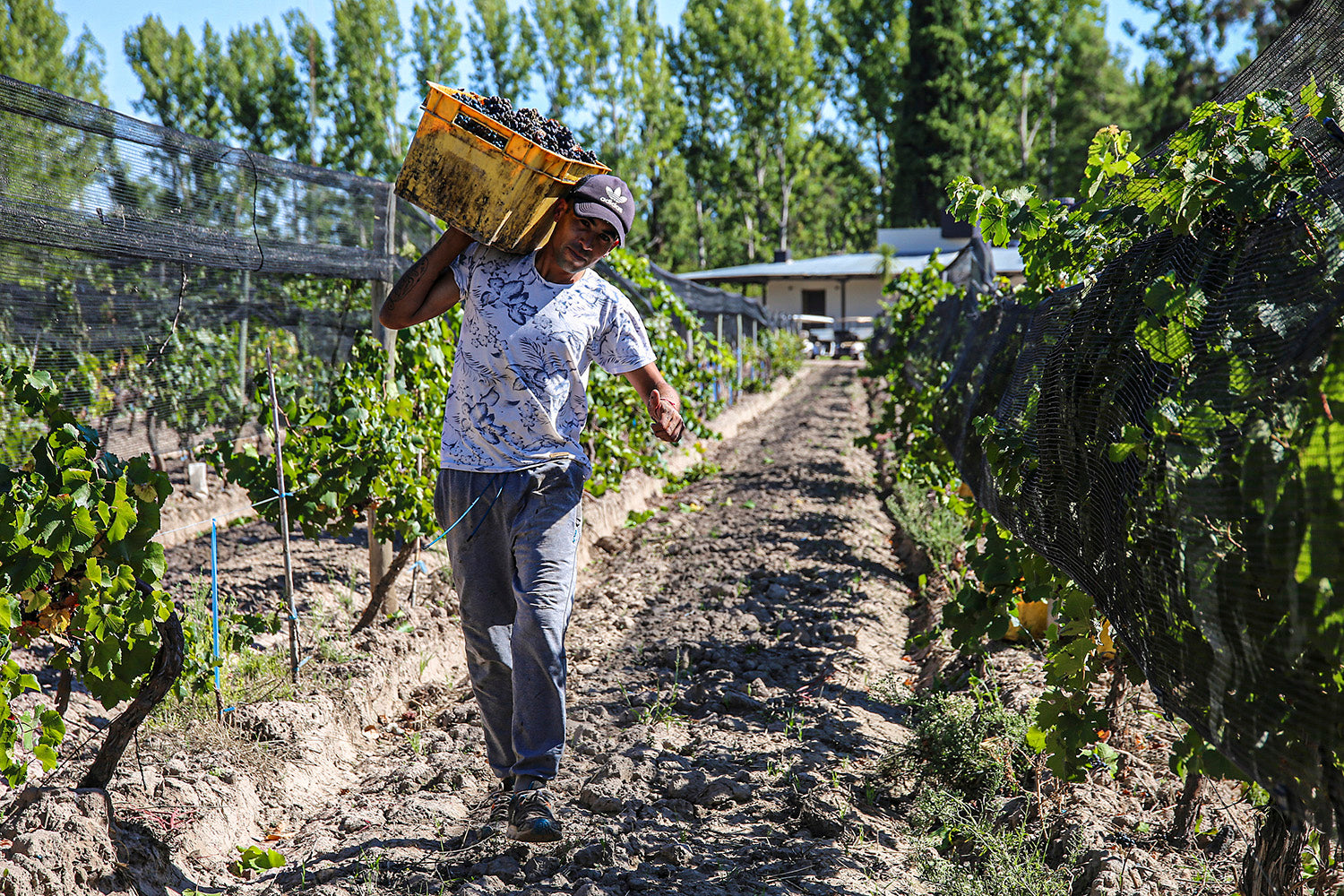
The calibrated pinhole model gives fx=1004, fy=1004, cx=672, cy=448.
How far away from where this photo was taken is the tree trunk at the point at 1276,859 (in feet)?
5.89

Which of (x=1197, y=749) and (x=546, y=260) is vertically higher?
(x=546, y=260)

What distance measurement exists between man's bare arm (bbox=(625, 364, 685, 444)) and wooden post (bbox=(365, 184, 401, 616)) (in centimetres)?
185

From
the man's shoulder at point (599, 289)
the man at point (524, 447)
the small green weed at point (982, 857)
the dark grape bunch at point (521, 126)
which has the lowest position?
the small green weed at point (982, 857)

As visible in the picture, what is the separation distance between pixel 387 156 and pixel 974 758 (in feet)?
132

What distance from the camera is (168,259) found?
3.37 metres

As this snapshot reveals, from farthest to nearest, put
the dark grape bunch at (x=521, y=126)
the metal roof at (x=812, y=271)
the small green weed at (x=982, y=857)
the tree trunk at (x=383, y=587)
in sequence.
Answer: the metal roof at (x=812, y=271) → the tree trunk at (x=383, y=587) → the dark grape bunch at (x=521, y=126) → the small green weed at (x=982, y=857)

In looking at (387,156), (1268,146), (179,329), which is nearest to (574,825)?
(1268,146)

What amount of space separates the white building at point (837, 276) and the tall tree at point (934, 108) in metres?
3.61

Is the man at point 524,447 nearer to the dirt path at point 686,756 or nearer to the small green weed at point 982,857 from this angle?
the dirt path at point 686,756

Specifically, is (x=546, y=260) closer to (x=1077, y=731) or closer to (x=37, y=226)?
(x=37, y=226)

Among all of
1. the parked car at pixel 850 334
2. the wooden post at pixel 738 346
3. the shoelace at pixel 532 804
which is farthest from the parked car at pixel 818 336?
the shoelace at pixel 532 804

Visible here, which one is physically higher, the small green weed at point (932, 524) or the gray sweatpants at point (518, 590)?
the gray sweatpants at point (518, 590)

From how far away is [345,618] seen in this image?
4785 millimetres

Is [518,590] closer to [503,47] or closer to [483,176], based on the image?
[483,176]
